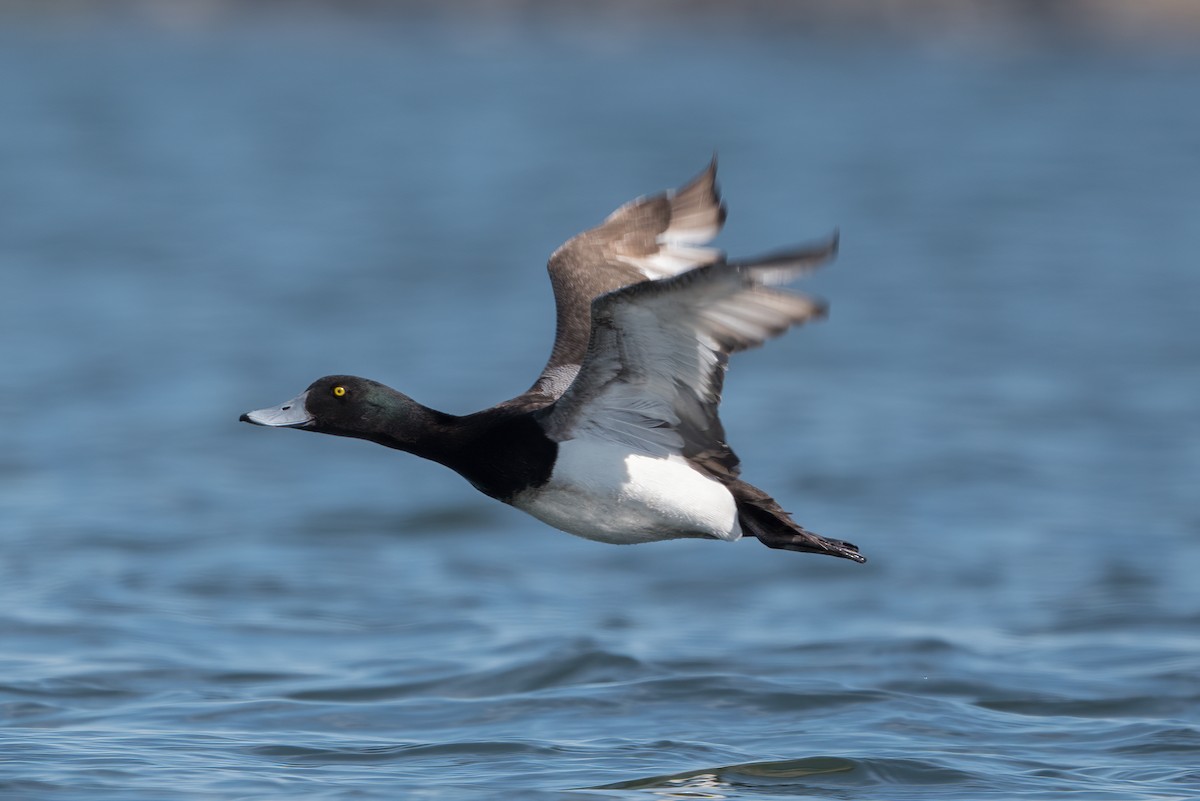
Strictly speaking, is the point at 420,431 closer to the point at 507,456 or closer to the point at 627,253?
the point at 507,456

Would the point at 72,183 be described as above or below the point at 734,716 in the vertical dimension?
above

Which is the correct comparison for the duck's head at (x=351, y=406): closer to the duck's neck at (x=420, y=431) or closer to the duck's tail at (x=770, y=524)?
the duck's neck at (x=420, y=431)

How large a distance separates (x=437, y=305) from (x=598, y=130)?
49.7 feet

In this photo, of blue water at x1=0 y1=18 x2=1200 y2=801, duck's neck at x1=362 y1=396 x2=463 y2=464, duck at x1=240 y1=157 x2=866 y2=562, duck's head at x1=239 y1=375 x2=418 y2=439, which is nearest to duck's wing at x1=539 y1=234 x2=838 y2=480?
duck at x1=240 y1=157 x2=866 y2=562

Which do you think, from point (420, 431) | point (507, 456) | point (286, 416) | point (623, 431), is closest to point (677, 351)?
point (623, 431)

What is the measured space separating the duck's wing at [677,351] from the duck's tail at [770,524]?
0.10 meters

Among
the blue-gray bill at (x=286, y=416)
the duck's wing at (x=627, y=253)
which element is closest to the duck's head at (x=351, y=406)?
the blue-gray bill at (x=286, y=416)

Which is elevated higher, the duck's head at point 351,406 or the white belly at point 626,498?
the duck's head at point 351,406

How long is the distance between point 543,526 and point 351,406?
4686mm

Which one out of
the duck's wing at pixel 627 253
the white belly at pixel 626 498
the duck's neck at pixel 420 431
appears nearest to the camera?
the white belly at pixel 626 498

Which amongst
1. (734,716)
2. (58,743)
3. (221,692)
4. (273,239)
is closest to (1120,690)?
(734,716)

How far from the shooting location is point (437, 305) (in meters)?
18.0

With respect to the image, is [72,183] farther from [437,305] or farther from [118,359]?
[118,359]

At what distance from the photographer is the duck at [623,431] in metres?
5.54
